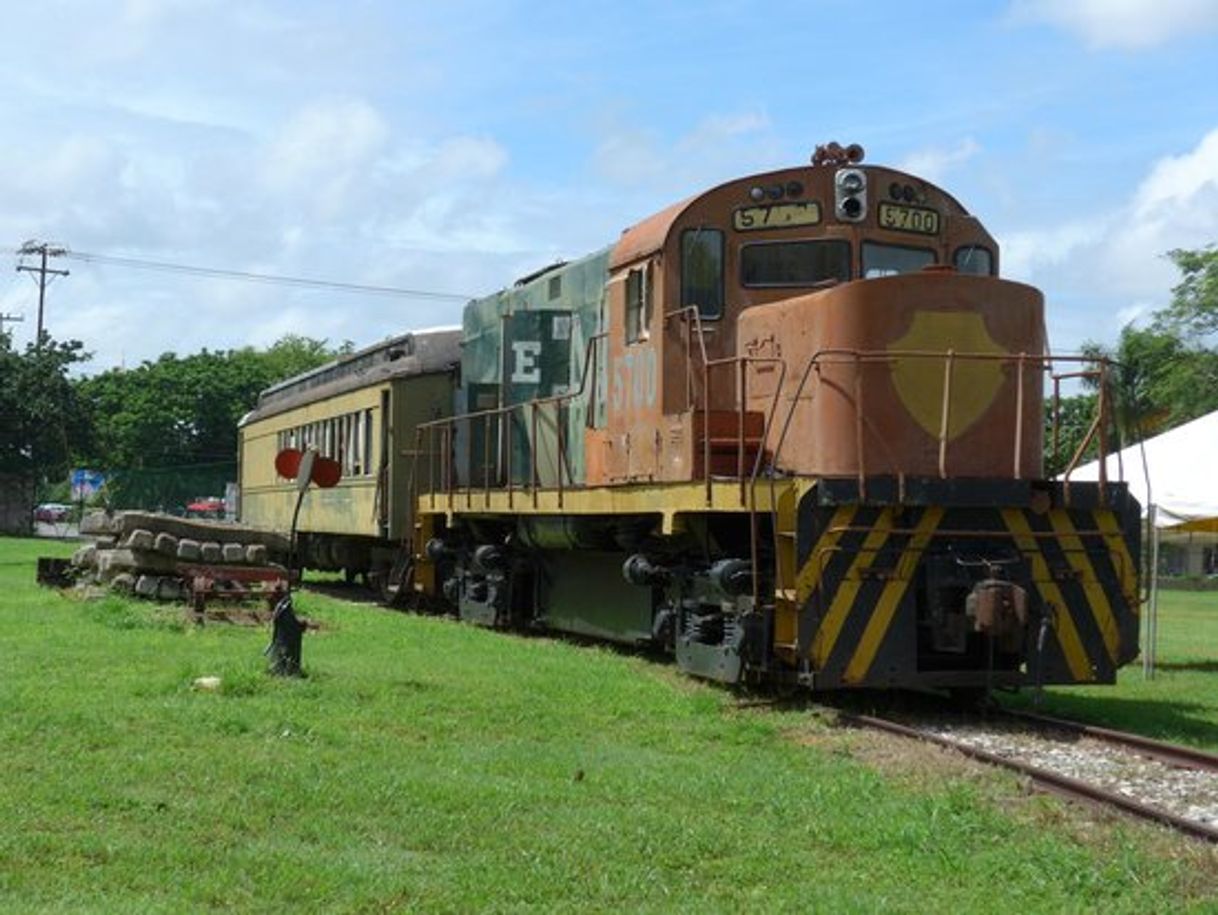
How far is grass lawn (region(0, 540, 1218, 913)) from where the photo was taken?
536cm

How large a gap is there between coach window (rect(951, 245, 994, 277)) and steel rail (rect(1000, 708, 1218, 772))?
356cm

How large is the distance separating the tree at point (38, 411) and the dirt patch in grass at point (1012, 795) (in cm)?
5108

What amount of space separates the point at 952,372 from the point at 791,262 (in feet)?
5.78

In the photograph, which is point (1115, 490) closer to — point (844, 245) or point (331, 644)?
point (844, 245)

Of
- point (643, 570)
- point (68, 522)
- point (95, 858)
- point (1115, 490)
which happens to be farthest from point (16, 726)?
point (68, 522)

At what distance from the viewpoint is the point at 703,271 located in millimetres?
11148

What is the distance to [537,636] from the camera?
15.4 metres

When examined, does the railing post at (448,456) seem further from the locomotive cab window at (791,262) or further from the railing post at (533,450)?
the locomotive cab window at (791,262)

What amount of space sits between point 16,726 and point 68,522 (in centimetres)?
6063

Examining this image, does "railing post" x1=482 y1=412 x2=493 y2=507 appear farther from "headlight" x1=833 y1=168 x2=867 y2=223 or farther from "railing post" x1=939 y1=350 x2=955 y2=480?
"railing post" x1=939 y1=350 x2=955 y2=480

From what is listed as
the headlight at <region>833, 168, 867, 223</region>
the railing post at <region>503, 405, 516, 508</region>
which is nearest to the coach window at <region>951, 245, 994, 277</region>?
the headlight at <region>833, 168, 867, 223</region>

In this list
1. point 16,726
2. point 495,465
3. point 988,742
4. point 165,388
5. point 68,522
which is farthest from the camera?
point 165,388

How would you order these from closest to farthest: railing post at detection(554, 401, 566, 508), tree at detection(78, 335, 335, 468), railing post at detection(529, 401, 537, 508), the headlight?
the headlight → railing post at detection(554, 401, 566, 508) → railing post at detection(529, 401, 537, 508) → tree at detection(78, 335, 335, 468)

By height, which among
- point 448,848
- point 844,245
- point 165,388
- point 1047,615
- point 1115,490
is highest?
point 165,388
